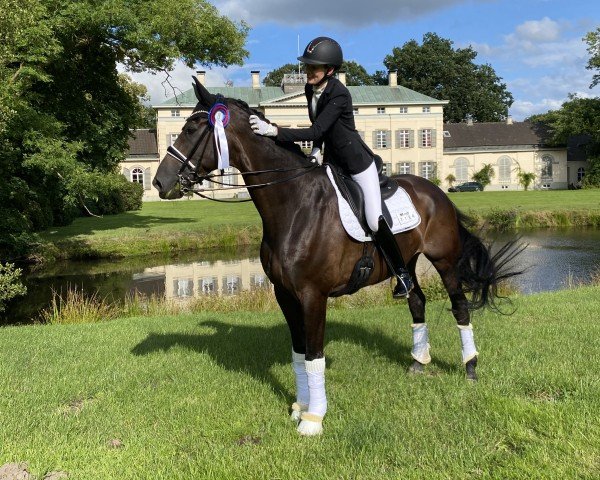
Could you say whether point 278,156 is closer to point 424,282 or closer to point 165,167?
point 165,167

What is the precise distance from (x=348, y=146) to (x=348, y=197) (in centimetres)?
46

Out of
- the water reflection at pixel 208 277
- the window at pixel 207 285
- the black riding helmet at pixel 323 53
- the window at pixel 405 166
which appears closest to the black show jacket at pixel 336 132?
the black riding helmet at pixel 323 53

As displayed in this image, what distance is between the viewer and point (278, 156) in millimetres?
4445

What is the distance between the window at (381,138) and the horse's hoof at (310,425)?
199 feet

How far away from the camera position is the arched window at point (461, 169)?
64812mm

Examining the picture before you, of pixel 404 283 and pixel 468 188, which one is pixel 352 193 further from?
pixel 468 188

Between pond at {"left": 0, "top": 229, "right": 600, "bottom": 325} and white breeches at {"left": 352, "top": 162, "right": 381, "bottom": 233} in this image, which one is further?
pond at {"left": 0, "top": 229, "right": 600, "bottom": 325}

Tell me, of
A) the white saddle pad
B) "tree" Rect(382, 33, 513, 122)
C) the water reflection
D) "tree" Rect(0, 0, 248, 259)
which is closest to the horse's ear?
the white saddle pad

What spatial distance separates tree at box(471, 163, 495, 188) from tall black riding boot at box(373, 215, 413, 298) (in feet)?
203

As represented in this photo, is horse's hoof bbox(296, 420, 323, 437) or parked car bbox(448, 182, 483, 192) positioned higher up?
parked car bbox(448, 182, 483, 192)

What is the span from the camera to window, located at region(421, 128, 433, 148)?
205ft

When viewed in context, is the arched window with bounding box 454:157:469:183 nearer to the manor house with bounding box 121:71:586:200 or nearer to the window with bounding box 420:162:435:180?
the manor house with bounding box 121:71:586:200

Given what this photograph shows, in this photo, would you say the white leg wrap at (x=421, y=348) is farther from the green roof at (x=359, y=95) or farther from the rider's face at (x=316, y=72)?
the green roof at (x=359, y=95)

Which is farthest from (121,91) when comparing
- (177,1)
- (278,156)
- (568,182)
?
(568,182)
